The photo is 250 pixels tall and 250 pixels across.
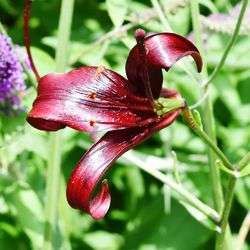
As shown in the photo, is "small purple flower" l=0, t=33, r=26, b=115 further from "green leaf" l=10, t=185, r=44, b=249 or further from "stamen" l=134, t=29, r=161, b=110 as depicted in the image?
"stamen" l=134, t=29, r=161, b=110

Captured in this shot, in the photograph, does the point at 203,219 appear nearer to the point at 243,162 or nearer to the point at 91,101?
the point at 243,162

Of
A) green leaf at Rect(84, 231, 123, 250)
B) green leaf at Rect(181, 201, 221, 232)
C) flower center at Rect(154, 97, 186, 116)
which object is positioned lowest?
green leaf at Rect(84, 231, 123, 250)

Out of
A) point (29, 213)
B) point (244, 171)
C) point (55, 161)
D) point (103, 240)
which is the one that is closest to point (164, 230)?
point (103, 240)

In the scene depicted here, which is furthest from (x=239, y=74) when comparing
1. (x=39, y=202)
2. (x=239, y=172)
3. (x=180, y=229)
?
(x=239, y=172)

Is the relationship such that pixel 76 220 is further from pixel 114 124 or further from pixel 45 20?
pixel 114 124

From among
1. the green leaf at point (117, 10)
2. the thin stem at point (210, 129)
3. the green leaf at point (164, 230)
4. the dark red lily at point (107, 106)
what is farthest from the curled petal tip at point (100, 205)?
the green leaf at point (164, 230)

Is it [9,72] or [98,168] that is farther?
[9,72]

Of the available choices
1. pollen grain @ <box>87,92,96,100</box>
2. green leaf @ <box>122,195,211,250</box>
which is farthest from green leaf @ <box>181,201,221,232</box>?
green leaf @ <box>122,195,211,250</box>

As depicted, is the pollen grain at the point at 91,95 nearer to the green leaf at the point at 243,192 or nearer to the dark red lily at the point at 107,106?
the dark red lily at the point at 107,106
